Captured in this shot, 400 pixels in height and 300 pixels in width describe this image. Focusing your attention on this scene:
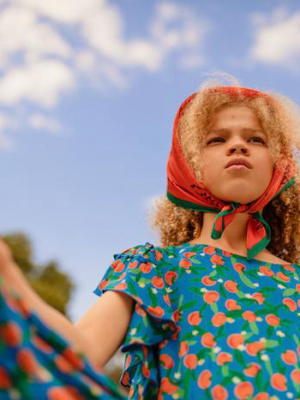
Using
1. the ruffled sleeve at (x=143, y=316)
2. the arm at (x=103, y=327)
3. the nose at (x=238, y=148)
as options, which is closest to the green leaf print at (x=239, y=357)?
the ruffled sleeve at (x=143, y=316)

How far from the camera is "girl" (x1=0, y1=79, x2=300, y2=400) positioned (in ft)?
5.80

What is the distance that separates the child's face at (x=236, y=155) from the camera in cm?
225

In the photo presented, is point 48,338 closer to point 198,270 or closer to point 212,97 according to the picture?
point 198,270

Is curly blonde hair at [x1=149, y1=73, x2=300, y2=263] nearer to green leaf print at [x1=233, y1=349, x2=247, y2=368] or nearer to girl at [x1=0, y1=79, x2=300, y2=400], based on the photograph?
girl at [x1=0, y1=79, x2=300, y2=400]

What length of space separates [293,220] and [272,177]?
0.32 m

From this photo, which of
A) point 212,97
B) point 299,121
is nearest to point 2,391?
point 212,97

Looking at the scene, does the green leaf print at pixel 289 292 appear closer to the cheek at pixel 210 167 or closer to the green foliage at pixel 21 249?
the cheek at pixel 210 167

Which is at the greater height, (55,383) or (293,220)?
(293,220)

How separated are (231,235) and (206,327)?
1.73 ft

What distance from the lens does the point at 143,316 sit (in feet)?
5.98

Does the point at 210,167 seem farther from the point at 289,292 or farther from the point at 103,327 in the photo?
the point at 103,327

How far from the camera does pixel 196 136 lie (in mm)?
2416

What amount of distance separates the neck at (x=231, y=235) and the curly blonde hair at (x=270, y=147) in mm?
134

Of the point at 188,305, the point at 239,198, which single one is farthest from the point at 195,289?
the point at 239,198
